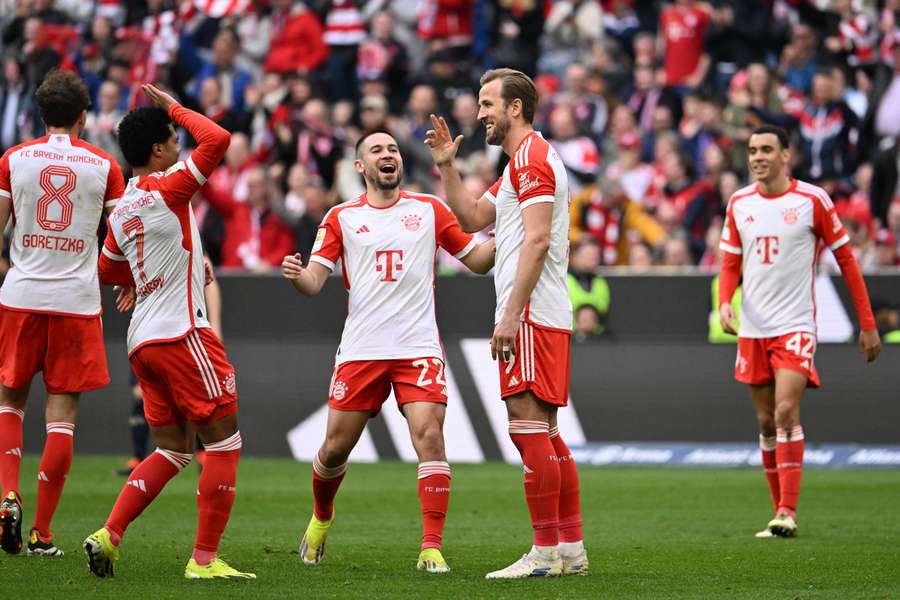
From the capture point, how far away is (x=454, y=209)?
8.34 metres

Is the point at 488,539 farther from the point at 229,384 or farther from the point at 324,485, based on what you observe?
the point at 229,384

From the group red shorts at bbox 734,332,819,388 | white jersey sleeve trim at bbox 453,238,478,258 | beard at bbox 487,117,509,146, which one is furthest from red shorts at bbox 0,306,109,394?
red shorts at bbox 734,332,819,388

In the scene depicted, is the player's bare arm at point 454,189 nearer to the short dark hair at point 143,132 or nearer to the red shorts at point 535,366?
the red shorts at point 535,366

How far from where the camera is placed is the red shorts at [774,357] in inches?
407

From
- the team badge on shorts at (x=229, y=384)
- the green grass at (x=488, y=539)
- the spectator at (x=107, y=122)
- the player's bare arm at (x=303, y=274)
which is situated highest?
the spectator at (x=107, y=122)

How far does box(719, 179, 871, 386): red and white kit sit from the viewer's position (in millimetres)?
10398

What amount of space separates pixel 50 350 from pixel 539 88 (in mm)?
12854

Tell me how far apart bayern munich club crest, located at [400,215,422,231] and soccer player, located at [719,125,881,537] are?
2.98 m

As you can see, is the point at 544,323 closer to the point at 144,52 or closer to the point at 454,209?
the point at 454,209

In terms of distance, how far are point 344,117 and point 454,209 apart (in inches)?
478

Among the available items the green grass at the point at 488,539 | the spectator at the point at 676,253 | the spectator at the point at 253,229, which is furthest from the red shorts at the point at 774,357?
the spectator at the point at 253,229

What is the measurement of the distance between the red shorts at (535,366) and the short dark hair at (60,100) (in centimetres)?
297

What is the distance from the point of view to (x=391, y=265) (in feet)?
27.3

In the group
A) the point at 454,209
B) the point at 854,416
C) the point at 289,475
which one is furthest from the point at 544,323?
the point at 854,416
